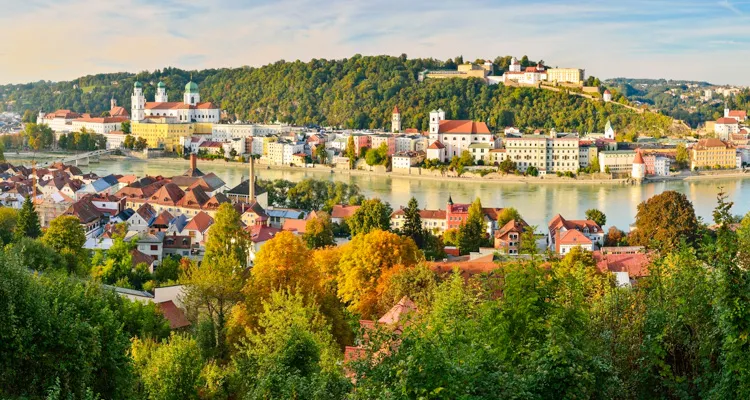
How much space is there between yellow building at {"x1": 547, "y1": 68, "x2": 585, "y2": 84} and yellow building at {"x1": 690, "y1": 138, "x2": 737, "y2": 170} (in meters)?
8.40

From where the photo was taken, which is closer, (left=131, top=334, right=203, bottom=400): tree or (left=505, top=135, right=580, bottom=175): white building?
(left=131, top=334, right=203, bottom=400): tree

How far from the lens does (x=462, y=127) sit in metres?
21.2

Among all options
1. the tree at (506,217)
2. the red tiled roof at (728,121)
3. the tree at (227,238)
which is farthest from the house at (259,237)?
the red tiled roof at (728,121)

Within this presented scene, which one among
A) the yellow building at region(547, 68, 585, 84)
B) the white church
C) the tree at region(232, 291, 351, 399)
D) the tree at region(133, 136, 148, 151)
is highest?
the yellow building at region(547, 68, 585, 84)

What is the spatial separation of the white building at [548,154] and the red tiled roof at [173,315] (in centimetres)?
1449

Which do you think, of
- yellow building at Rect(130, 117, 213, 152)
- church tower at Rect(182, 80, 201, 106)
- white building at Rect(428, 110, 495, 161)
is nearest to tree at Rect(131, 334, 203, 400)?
white building at Rect(428, 110, 495, 161)

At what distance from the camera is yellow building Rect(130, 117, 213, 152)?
24250 mm

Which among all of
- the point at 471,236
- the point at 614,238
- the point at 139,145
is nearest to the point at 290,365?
the point at 471,236

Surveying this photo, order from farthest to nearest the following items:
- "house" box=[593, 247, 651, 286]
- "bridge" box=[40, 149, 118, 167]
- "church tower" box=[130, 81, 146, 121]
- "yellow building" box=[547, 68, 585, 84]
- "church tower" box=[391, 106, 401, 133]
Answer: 1. "yellow building" box=[547, 68, 585, 84]
2. "church tower" box=[130, 81, 146, 121]
3. "church tower" box=[391, 106, 401, 133]
4. "bridge" box=[40, 149, 118, 167]
5. "house" box=[593, 247, 651, 286]

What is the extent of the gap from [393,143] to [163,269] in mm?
14714

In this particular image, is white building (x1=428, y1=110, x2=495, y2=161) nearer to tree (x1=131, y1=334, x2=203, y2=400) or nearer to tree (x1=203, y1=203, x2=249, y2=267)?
tree (x1=203, y1=203, x2=249, y2=267)

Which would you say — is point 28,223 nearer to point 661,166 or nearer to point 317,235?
point 317,235

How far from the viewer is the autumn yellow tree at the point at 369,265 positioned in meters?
5.22

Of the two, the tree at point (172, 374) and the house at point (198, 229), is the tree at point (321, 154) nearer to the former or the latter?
the house at point (198, 229)
